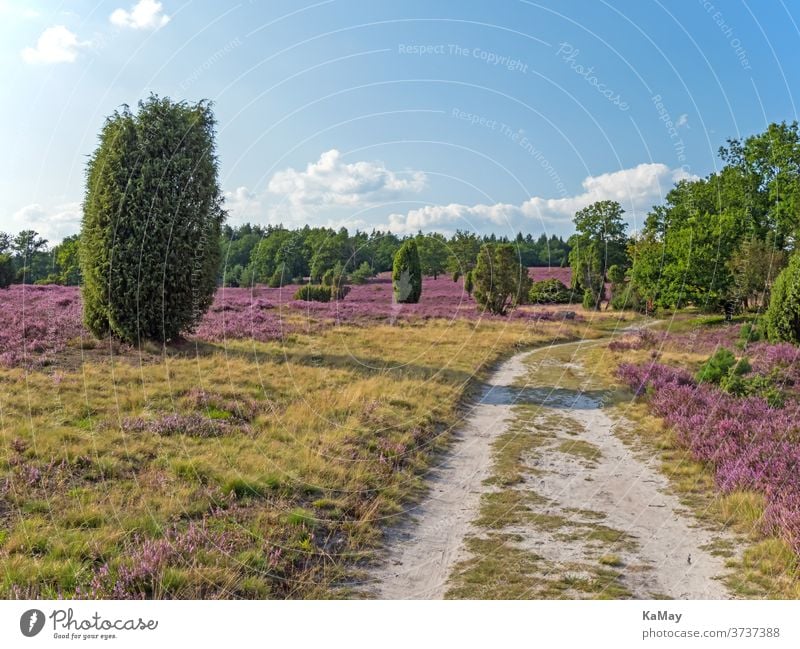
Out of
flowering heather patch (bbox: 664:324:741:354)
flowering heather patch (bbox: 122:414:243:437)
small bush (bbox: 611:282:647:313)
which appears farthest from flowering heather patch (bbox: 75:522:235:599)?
small bush (bbox: 611:282:647:313)

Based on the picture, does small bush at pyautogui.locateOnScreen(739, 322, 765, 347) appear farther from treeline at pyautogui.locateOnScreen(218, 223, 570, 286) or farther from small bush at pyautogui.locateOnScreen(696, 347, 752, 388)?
treeline at pyautogui.locateOnScreen(218, 223, 570, 286)

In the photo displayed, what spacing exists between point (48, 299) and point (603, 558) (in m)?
29.7

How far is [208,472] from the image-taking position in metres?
7.53

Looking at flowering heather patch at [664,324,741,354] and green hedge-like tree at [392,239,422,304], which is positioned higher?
green hedge-like tree at [392,239,422,304]

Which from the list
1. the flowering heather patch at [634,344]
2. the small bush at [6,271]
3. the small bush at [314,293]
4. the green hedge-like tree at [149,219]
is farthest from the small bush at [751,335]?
the small bush at [6,271]

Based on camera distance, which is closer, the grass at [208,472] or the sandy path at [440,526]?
the grass at [208,472]

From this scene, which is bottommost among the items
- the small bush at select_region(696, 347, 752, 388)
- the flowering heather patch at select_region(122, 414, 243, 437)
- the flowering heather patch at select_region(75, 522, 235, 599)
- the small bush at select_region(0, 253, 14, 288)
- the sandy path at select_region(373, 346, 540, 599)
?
the sandy path at select_region(373, 346, 540, 599)

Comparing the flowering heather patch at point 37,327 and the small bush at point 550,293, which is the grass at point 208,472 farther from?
the small bush at point 550,293

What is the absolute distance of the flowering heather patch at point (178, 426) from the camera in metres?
9.31

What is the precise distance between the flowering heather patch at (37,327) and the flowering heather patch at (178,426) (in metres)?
6.12

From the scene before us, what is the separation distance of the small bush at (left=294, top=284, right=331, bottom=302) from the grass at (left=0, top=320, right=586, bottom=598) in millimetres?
24072

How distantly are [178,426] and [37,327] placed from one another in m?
12.1

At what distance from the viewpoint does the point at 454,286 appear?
5391 centimetres

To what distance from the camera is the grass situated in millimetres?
5133
